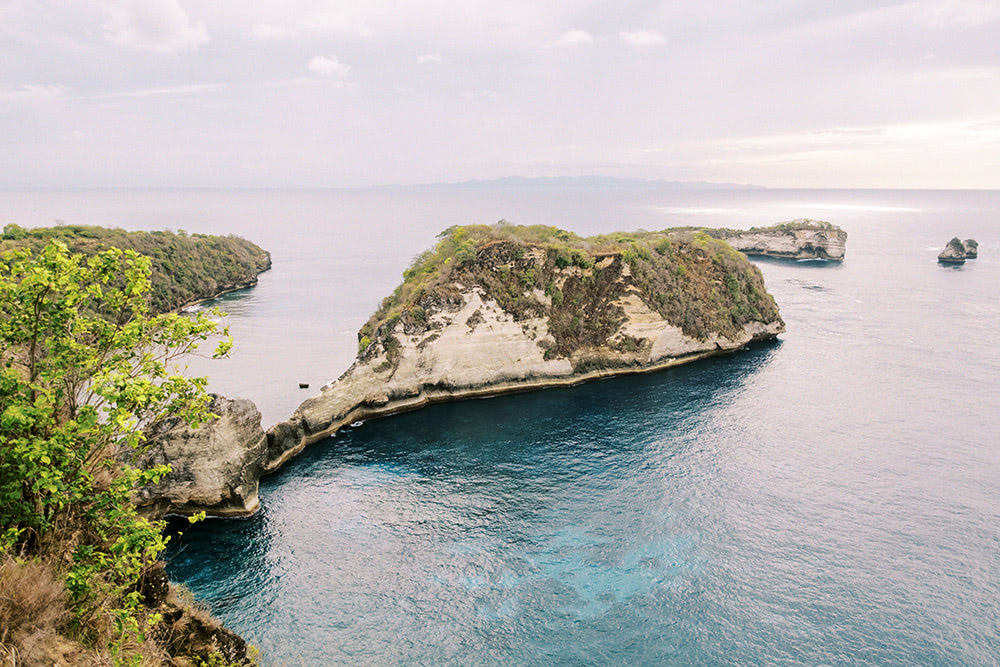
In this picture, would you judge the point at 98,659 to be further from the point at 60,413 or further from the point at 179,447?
the point at 179,447

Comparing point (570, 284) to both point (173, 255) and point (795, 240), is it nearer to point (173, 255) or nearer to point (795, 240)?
point (173, 255)

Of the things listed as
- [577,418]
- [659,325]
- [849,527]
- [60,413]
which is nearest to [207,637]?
[60,413]

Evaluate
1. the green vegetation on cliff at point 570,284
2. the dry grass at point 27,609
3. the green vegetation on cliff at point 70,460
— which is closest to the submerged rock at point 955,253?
the green vegetation on cliff at point 570,284

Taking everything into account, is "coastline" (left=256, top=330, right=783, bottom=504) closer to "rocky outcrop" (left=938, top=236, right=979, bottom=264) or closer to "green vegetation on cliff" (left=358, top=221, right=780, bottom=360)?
"green vegetation on cliff" (left=358, top=221, right=780, bottom=360)

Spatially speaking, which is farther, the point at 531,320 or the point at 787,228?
the point at 787,228

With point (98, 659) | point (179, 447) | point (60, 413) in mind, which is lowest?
point (179, 447)

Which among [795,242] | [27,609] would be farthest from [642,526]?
[795,242]

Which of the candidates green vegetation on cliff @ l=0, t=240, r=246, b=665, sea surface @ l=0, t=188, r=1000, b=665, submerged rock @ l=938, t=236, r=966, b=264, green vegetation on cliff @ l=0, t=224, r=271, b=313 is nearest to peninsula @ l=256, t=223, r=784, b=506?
sea surface @ l=0, t=188, r=1000, b=665
